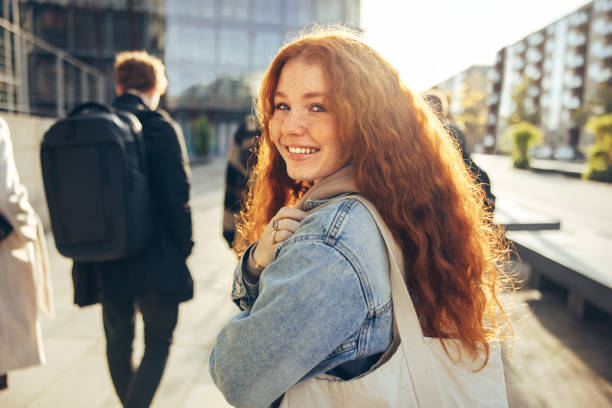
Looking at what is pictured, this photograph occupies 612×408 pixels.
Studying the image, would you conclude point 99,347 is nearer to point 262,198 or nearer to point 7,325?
point 7,325

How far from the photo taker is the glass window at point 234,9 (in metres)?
28.3

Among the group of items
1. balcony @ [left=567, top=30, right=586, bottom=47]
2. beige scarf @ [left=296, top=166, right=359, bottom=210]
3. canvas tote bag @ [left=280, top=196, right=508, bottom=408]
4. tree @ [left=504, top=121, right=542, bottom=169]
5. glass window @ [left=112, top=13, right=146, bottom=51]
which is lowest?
canvas tote bag @ [left=280, top=196, right=508, bottom=408]

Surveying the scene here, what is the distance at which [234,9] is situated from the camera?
93.0 feet

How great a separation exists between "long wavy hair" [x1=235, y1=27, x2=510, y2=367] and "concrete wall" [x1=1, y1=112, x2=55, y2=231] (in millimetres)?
6507

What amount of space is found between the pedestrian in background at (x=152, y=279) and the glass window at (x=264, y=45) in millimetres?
28392

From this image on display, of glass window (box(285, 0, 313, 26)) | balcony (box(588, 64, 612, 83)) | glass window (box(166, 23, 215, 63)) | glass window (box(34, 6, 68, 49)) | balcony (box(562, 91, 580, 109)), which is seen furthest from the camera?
balcony (box(562, 91, 580, 109))

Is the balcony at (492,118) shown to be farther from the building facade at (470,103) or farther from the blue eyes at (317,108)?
the blue eyes at (317,108)

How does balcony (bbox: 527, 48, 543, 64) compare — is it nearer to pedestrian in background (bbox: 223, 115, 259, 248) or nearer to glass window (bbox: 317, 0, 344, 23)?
glass window (bbox: 317, 0, 344, 23)

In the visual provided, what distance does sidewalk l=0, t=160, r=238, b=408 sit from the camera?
9.04 ft

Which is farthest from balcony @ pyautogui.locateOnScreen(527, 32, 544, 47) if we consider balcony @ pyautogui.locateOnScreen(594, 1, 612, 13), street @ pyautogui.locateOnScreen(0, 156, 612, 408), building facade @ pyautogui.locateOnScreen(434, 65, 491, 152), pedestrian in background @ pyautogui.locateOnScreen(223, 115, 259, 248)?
pedestrian in background @ pyautogui.locateOnScreen(223, 115, 259, 248)

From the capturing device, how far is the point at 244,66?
29.3m

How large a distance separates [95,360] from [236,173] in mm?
1820

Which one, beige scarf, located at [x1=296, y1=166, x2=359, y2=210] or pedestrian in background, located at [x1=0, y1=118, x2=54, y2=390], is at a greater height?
beige scarf, located at [x1=296, y1=166, x2=359, y2=210]

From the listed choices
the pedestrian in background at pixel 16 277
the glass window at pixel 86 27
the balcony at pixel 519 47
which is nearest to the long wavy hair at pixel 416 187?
the pedestrian in background at pixel 16 277
